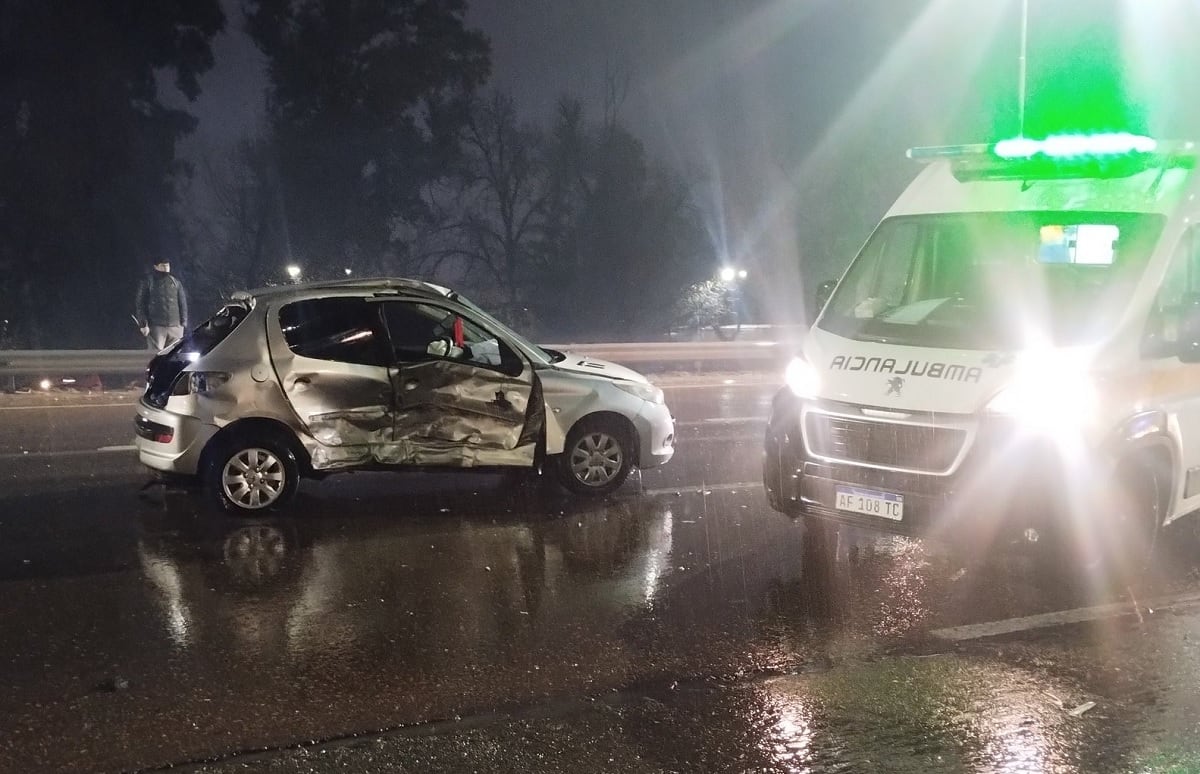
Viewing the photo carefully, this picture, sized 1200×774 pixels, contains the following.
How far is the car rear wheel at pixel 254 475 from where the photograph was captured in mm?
7332

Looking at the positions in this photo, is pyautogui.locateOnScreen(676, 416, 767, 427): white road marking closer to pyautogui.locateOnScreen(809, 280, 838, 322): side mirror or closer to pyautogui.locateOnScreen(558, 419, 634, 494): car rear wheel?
pyautogui.locateOnScreen(558, 419, 634, 494): car rear wheel

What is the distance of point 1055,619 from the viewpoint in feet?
18.5

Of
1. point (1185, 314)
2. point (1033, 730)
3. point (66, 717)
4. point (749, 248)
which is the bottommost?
point (1033, 730)

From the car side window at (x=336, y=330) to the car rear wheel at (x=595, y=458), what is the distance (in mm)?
1535

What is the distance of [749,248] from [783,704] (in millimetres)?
46294

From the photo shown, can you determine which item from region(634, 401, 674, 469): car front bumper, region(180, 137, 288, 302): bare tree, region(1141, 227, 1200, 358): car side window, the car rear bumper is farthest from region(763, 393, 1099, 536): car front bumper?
region(180, 137, 288, 302): bare tree

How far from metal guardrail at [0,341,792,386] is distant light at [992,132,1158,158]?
953cm

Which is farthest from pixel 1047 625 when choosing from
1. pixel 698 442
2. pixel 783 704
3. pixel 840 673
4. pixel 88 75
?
pixel 88 75

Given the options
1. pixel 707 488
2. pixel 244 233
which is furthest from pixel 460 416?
pixel 244 233

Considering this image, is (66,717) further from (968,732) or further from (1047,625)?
(1047,625)

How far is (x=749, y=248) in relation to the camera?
4978 cm

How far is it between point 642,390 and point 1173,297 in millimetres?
3713

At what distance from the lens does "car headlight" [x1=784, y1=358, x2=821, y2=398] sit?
20.5ft

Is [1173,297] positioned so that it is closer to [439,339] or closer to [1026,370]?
[1026,370]
